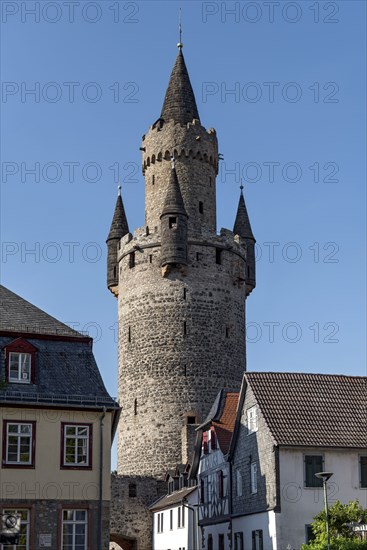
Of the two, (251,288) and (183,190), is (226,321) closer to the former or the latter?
(251,288)

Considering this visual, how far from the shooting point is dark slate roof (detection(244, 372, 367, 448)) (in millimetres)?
33844

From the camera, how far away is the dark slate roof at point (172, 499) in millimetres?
46688

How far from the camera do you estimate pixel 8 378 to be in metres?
30.2

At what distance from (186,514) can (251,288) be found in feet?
56.8

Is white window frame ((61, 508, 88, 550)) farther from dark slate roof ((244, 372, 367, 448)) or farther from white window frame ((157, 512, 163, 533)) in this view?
white window frame ((157, 512, 163, 533))

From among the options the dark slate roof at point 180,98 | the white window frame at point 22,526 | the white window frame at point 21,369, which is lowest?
the white window frame at point 22,526

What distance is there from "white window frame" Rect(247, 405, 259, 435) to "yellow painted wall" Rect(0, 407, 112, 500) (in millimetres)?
7431

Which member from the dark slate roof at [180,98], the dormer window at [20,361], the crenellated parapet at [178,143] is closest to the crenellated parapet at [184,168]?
the crenellated parapet at [178,143]

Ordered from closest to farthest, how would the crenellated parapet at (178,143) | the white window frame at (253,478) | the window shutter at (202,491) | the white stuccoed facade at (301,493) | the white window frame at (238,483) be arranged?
1. the white stuccoed facade at (301,493)
2. the white window frame at (253,478)
3. the white window frame at (238,483)
4. the window shutter at (202,491)
5. the crenellated parapet at (178,143)

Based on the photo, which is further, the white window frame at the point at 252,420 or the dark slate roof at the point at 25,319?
the white window frame at the point at 252,420

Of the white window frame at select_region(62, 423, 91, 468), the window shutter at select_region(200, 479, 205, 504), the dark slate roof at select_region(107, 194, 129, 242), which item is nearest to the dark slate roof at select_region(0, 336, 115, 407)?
the white window frame at select_region(62, 423, 91, 468)

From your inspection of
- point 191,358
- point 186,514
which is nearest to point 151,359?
point 191,358

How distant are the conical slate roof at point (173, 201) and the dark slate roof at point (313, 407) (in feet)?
68.1

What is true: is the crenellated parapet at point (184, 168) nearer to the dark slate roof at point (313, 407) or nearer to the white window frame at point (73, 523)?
the dark slate roof at point (313, 407)
